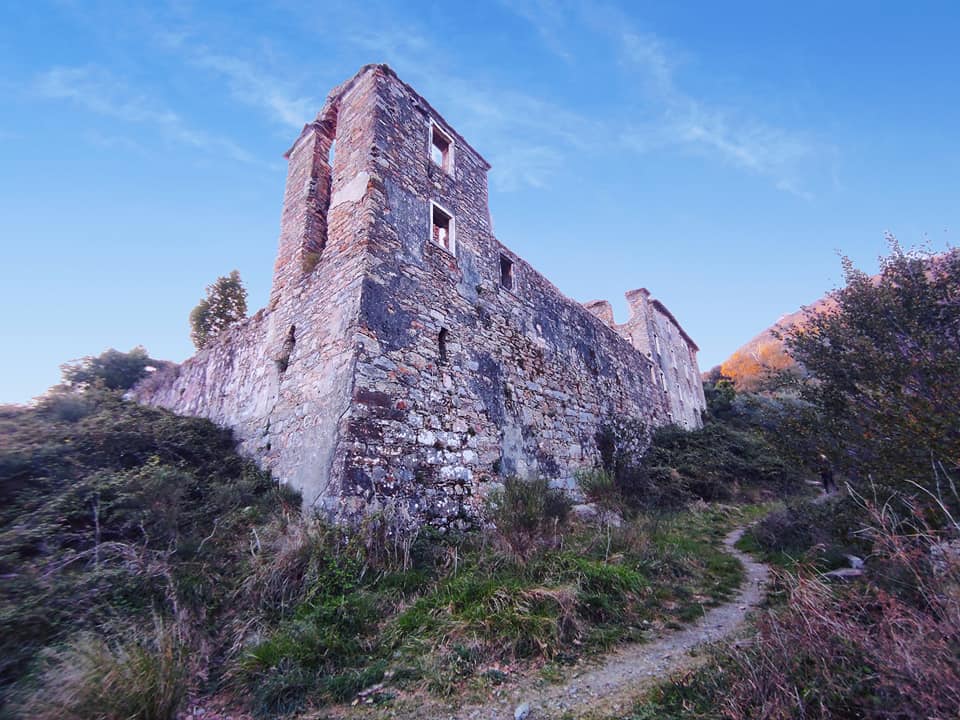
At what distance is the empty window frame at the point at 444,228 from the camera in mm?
9039

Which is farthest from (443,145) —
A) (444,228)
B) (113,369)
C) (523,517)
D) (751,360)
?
(751,360)

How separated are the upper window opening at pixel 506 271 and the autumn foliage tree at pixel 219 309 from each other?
42.1ft

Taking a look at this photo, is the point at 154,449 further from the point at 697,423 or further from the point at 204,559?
the point at 697,423

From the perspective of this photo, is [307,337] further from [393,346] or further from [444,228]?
[444,228]

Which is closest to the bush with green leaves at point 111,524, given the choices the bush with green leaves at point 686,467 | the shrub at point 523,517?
the shrub at point 523,517

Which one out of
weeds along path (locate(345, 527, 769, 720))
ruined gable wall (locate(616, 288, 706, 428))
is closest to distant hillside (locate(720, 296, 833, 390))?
ruined gable wall (locate(616, 288, 706, 428))

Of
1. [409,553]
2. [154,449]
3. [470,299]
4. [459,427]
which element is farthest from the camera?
[470,299]

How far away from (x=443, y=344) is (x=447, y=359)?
0.29m

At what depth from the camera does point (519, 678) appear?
11.8 feet

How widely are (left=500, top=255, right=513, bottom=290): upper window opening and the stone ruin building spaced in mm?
59

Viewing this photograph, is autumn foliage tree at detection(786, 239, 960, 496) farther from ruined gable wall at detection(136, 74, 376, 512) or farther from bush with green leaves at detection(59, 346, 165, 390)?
bush with green leaves at detection(59, 346, 165, 390)

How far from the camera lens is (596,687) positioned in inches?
134

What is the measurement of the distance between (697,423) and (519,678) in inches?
916

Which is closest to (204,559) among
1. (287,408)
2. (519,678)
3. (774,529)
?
(287,408)
